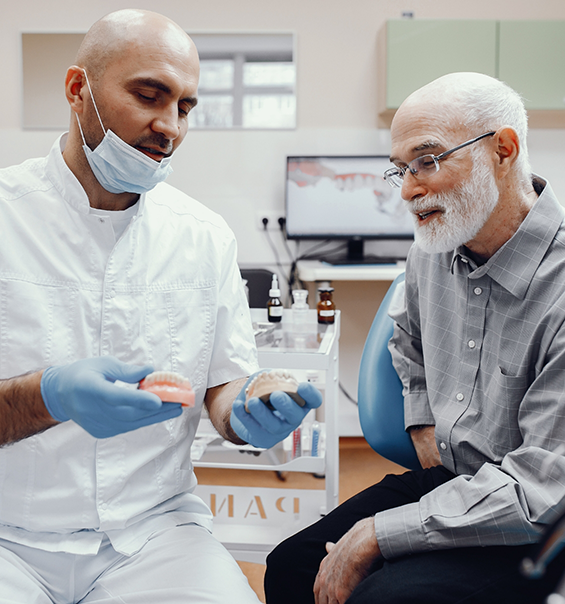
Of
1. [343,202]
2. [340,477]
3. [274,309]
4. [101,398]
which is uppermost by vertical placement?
[343,202]

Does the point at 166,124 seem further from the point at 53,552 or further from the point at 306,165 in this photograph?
the point at 306,165

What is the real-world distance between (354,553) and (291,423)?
29 cm

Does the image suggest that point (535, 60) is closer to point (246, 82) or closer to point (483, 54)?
point (483, 54)

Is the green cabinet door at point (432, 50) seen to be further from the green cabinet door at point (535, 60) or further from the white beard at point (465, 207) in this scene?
the white beard at point (465, 207)

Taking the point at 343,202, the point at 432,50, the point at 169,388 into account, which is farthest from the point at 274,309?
the point at 432,50

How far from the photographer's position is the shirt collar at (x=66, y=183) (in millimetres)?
1033

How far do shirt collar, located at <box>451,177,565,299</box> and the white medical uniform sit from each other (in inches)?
20.9

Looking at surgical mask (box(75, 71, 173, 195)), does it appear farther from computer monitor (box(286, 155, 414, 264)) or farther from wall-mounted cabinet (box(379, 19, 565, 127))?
wall-mounted cabinet (box(379, 19, 565, 127))

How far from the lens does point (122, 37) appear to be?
1.01 metres

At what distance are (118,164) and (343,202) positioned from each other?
80.9 inches

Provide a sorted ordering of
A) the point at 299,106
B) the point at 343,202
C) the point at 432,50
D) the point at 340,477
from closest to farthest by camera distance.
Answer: the point at 340,477
the point at 432,50
the point at 343,202
the point at 299,106

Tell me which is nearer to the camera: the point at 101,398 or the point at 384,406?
the point at 101,398

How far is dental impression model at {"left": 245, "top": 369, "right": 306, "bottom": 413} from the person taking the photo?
87cm

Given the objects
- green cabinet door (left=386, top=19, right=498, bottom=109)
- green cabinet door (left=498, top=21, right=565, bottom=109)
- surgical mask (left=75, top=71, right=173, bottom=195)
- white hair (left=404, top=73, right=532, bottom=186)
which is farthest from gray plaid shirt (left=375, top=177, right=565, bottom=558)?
green cabinet door (left=498, top=21, right=565, bottom=109)
